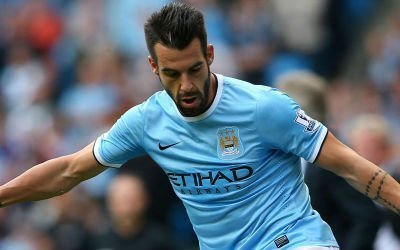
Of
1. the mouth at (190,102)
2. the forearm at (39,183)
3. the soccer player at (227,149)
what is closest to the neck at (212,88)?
the soccer player at (227,149)

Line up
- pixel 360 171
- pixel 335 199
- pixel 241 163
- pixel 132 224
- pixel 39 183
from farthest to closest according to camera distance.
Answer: pixel 132 224, pixel 335 199, pixel 39 183, pixel 241 163, pixel 360 171

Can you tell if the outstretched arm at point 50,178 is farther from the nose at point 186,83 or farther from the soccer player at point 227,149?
the nose at point 186,83

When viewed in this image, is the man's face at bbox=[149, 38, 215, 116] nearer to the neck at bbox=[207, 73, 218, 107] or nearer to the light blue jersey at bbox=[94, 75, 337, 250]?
the neck at bbox=[207, 73, 218, 107]

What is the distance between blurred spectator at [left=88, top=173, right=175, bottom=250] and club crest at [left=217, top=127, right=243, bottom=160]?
300 cm

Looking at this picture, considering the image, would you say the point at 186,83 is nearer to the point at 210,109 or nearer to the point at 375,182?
Answer: the point at 210,109

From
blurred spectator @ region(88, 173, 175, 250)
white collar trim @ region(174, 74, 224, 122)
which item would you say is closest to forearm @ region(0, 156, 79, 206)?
white collar trim @ region(174, 74, 224, 122)

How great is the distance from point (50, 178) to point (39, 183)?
67 millimetres

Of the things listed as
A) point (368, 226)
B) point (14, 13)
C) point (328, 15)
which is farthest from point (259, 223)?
point (14, 13)

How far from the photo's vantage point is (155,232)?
862cm

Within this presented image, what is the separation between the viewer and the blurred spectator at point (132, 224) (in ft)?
28.2

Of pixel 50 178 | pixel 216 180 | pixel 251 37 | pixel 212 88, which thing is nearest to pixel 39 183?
pixel 50 178

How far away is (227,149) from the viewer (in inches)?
223

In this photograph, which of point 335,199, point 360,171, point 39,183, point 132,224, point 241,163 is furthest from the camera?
point 132,224

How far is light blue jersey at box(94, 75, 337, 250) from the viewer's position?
5.55m
